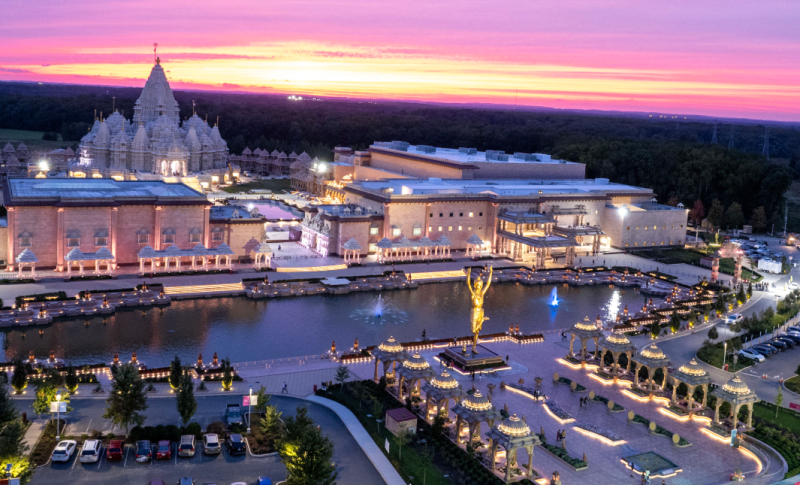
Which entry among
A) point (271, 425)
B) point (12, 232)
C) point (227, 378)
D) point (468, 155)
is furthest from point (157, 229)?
point (468, 155)

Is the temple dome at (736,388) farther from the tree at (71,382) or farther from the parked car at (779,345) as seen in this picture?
the tree at (71,382)

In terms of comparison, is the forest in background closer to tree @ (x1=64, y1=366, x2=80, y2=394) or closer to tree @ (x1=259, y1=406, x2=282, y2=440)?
tree @ (x1=259, y1=406, x2=282, y2=440)

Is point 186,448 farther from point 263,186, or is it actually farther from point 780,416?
point 263,186

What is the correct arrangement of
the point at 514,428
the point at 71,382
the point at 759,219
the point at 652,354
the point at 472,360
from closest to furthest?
1. the point at 514,428
2. the point at 71,382
3. the point at 652,354
4. the point at 472,360
5. the point at 759,219

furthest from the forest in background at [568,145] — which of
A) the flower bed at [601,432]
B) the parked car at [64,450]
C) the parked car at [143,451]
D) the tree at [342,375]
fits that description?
the parked car at [64,450]

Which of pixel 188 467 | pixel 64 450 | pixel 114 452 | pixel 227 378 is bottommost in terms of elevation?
pixel 188 467

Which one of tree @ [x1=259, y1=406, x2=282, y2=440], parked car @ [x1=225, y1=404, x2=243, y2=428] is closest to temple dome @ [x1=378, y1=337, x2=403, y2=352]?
parked car @ [x1=225, y1=404, x2=243, y2=428]

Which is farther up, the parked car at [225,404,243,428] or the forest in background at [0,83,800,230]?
the forest in background at [0,83,800,230]
